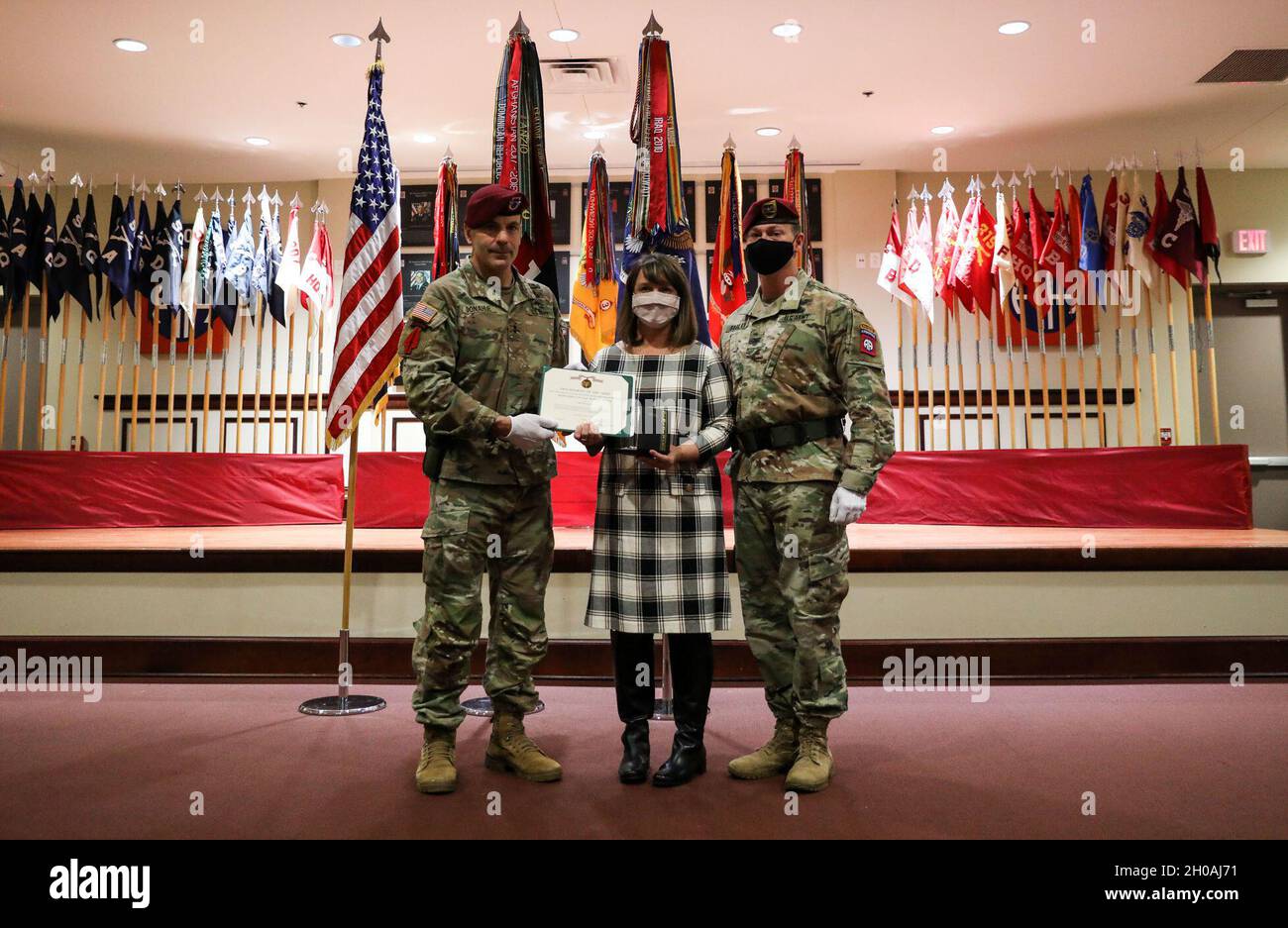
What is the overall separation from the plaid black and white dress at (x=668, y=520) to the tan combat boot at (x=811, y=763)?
36cm

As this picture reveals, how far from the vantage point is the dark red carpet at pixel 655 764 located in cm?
191

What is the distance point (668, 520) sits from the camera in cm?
224

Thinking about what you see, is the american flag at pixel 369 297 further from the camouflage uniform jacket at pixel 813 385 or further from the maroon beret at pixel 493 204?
the camouflage uniform jacket at pixel 813 385

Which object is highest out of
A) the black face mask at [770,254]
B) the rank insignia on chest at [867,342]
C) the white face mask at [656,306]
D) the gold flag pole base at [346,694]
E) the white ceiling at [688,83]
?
the white ceiling at [688,83]

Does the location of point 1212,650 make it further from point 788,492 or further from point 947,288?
point 947,288

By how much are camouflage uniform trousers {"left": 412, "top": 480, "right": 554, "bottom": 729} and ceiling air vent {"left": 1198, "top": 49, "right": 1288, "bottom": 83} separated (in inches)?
236

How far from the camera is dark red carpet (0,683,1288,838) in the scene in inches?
75.2

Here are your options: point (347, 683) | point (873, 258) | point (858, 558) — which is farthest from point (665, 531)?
point (873, 258)

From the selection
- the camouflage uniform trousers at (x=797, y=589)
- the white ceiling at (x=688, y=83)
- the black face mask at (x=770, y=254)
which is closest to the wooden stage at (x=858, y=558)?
the camouflage uniform trousers at (x=797, y=589)

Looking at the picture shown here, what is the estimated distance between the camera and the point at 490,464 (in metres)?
2.26

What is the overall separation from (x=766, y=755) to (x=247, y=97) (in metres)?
6.19

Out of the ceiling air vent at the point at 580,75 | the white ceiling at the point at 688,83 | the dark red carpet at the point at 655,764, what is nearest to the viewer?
the dark red carpet at the point at 655,764

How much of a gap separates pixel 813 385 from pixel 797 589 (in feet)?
1.76

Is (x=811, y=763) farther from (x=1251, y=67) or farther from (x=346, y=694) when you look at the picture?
(x=1251, y=67)
